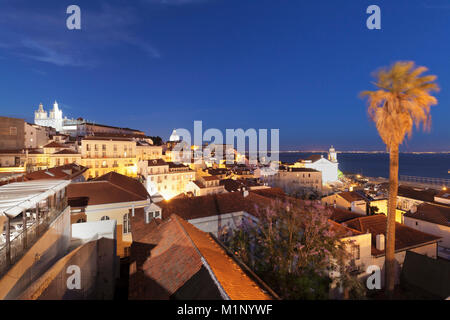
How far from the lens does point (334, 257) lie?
9828 millimetres

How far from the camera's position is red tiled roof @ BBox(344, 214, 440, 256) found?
14990 mm

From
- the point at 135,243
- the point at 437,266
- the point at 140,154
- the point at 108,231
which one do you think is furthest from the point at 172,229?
the point at 140,154

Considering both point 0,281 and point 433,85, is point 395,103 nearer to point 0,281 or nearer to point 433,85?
point 433,85

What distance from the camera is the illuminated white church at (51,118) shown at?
97438 millimetres

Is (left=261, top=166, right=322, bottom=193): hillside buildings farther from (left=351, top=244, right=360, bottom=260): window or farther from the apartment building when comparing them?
(left=351, top=244, right=360, bottom=260): window

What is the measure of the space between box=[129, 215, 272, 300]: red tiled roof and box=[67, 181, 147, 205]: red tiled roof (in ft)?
31.1

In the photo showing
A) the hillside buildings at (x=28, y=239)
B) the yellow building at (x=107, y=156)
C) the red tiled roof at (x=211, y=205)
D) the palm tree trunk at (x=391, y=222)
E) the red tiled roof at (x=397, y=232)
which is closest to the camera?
the hillside buildings at (x=28, y=239)

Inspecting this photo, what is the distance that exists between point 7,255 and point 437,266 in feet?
66.9

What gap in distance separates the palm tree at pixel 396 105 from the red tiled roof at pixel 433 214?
18249 millimetres

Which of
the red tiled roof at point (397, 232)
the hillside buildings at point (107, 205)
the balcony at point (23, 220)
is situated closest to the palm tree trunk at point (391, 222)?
the red tiled roof at point (397, 232)

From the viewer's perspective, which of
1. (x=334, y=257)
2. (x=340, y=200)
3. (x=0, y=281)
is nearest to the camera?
(x=0, y=281)

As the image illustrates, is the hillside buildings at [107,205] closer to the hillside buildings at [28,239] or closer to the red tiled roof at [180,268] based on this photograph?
the hillside buildings at [28,239]

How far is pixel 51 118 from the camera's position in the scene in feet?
324
